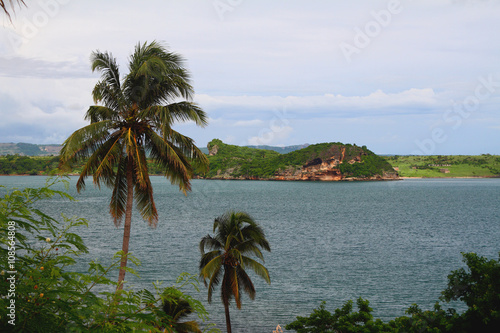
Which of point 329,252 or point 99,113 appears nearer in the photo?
point 99,113

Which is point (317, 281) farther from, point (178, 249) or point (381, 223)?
point (381, 223)

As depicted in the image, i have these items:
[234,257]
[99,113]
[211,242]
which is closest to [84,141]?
[99,113]

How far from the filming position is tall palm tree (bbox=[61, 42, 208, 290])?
16016 mm

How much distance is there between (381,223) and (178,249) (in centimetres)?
4620

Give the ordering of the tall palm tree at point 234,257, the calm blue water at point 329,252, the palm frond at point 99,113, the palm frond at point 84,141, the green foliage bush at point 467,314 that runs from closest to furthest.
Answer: the palm frond at point 84,141
the palm frond at point 99,113
the green foliage bush at point 467,314
the tall palm tree at point 234,257
the calm blue water at point 329,252

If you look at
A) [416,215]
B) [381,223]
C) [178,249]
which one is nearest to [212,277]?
[178,249]

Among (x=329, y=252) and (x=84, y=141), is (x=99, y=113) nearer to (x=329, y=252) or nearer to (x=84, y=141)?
(x=84, y=141)

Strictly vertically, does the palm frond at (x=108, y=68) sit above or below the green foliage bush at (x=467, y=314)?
above

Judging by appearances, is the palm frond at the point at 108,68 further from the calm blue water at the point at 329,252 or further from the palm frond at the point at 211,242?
the calm blue water at the point at 329,252

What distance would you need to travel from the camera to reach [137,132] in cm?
1666

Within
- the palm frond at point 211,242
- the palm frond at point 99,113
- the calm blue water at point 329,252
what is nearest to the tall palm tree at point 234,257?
the palm frond at point 211,242

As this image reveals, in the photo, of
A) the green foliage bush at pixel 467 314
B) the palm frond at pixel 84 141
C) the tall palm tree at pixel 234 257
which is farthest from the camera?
the tall palm tree at pixel 234 257

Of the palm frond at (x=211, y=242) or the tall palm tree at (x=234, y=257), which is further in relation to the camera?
the palm frond at (x=211, y=242)

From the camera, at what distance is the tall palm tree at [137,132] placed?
1602 cm
